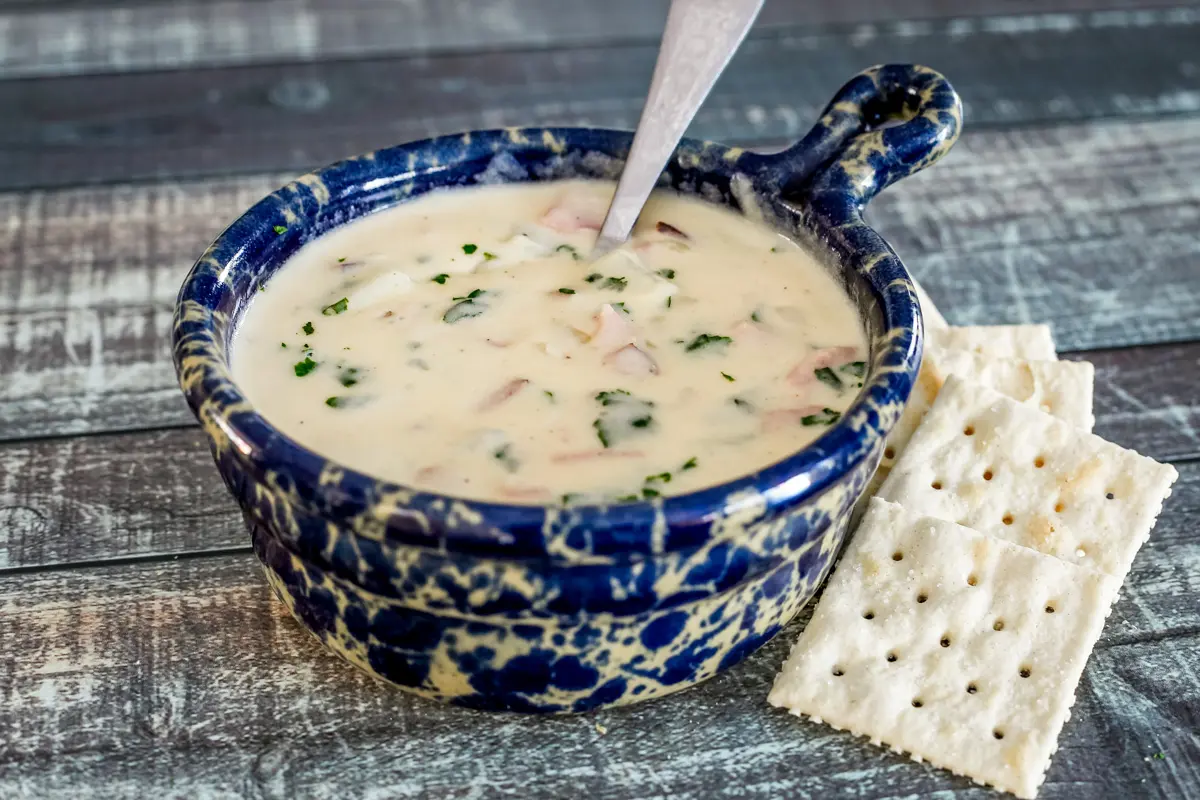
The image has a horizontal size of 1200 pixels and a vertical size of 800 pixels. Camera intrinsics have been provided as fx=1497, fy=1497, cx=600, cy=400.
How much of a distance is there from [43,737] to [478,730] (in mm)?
451

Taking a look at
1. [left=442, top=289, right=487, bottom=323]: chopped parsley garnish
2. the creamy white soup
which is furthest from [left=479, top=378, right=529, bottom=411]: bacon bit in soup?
[left=442, top=289, right=487, bottom=323]: chopped parsley garnish

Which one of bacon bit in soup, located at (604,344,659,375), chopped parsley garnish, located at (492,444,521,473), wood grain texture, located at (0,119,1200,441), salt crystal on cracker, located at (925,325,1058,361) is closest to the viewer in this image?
chopped parsley garnish, located at (492,444,521,473)

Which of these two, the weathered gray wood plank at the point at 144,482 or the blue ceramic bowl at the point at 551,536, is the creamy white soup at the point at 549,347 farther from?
Result: the weathered gray wood plank at the point at 144,482

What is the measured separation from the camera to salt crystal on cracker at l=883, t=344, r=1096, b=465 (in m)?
1.88

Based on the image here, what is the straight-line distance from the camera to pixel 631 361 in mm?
1607

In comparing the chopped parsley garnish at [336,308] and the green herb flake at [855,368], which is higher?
the green herb flake at [855,368]

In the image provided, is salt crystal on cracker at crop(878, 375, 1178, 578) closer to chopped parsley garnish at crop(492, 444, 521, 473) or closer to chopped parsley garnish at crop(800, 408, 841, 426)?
chopped parsley garnish at crop(800, 408, 841, 426)

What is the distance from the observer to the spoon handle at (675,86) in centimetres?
180

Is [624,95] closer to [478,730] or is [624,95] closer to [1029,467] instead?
[1029,467]

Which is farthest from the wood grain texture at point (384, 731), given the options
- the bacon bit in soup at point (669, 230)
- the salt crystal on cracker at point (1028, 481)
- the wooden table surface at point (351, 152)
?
the bacon bit in soup at point (669, 230)

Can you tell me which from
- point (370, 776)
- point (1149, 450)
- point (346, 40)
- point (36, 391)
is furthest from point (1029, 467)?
point (346, 40)

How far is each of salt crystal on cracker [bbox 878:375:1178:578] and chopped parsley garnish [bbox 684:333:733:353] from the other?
277 mm

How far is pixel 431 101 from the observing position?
293 centimetres

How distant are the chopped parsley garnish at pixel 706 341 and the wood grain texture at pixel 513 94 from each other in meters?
1.19
